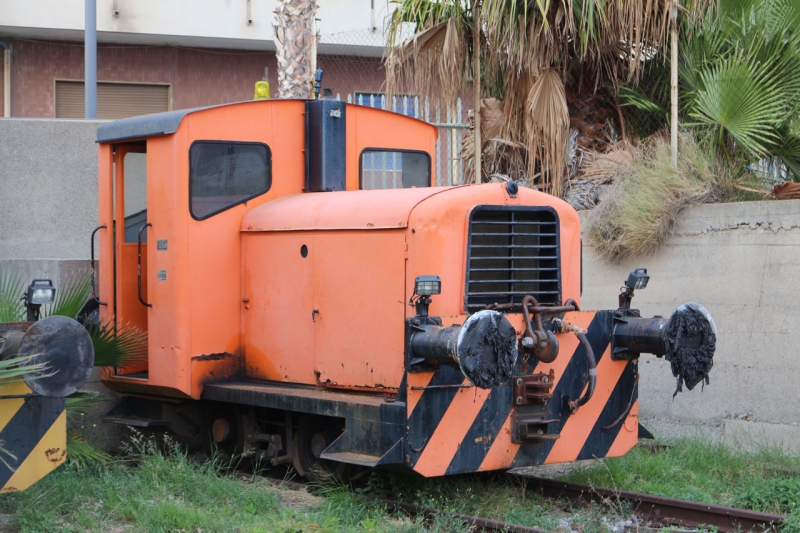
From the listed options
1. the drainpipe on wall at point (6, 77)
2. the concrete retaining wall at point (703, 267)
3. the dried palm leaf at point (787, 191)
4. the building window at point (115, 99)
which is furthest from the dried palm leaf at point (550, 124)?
the drainpipe on wall at point (6, 77)

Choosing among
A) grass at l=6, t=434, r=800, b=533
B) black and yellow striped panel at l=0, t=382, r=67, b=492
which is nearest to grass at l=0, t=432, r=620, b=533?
grass at l=6, t=434, r=800, b=533

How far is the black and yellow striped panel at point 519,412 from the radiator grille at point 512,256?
34 centimetres

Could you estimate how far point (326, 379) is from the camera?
668cm

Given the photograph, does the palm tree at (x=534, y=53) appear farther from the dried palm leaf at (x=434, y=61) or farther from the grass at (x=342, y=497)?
the grass at (x=342, y=497)

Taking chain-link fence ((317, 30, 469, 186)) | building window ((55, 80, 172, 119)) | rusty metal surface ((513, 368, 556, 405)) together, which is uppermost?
chain-link fence ((317, 30, 469, 186))

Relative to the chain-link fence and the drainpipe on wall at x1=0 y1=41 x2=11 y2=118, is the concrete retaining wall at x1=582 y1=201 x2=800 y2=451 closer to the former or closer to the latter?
the chain-link fence

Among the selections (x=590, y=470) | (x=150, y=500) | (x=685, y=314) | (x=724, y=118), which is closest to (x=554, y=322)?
(x=685, y=314)

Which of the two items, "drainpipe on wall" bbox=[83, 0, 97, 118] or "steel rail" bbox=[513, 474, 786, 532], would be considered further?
"drainpipe on wall" bbox=[83, 0, 97, 118]

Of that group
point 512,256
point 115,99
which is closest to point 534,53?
point 512,256

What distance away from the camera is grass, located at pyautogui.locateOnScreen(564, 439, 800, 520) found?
6422 mm

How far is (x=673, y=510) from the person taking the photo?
6176mm

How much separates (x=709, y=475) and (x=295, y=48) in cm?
689

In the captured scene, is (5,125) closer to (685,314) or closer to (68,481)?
(68,481)

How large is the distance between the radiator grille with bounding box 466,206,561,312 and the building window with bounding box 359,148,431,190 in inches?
63.1
